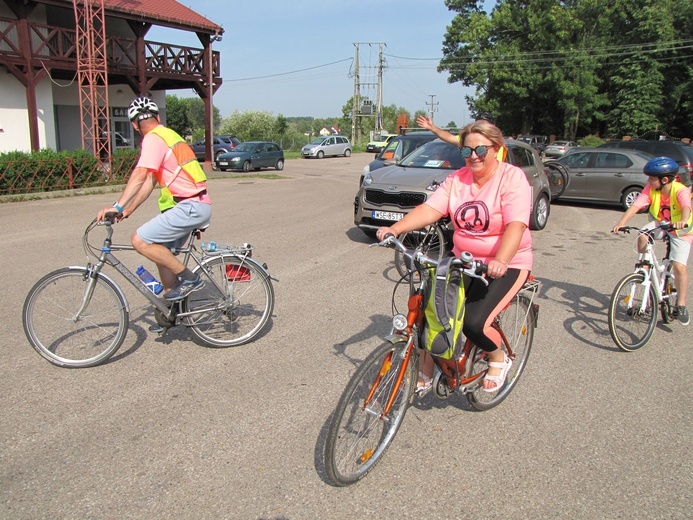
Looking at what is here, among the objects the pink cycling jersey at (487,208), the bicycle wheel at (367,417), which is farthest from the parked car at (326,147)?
the bicycle wheel at (367,417)

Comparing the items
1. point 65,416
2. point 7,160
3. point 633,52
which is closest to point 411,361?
point 65,416

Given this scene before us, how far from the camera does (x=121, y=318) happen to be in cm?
442

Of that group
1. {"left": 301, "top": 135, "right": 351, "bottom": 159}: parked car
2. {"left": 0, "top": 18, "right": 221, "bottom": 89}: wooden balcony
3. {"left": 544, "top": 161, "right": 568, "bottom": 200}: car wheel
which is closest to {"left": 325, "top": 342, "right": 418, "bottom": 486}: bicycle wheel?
{"left": 544, "top": 161, "right": 568, "bottom": 200}: car wheel

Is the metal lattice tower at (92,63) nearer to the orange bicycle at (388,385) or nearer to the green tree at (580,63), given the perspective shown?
the orange bicycle at (388,385)

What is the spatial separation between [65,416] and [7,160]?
13.5 metres

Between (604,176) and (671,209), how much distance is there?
32.8 ft

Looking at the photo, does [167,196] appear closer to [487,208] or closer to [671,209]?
[487,208]

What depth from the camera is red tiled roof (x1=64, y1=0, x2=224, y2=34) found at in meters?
21.4

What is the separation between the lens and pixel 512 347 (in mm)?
4098

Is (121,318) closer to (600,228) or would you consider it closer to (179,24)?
(600,228)

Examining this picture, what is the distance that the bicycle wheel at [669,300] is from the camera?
18.3ft

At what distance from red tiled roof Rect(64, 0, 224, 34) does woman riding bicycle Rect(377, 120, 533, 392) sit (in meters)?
21.3

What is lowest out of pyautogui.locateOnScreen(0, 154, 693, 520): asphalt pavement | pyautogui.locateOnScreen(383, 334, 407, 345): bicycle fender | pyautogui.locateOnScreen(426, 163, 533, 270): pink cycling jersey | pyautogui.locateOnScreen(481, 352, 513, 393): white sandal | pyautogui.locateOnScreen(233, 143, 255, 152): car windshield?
pyautogui.locateOnScreen(0, 154, 693, 520): asphalt pavement

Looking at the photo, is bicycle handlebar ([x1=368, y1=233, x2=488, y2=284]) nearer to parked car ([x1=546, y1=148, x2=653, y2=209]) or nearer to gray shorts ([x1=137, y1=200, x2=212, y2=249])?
gray shorts ([x1=137, y1=200, x2=212, y2=249])
